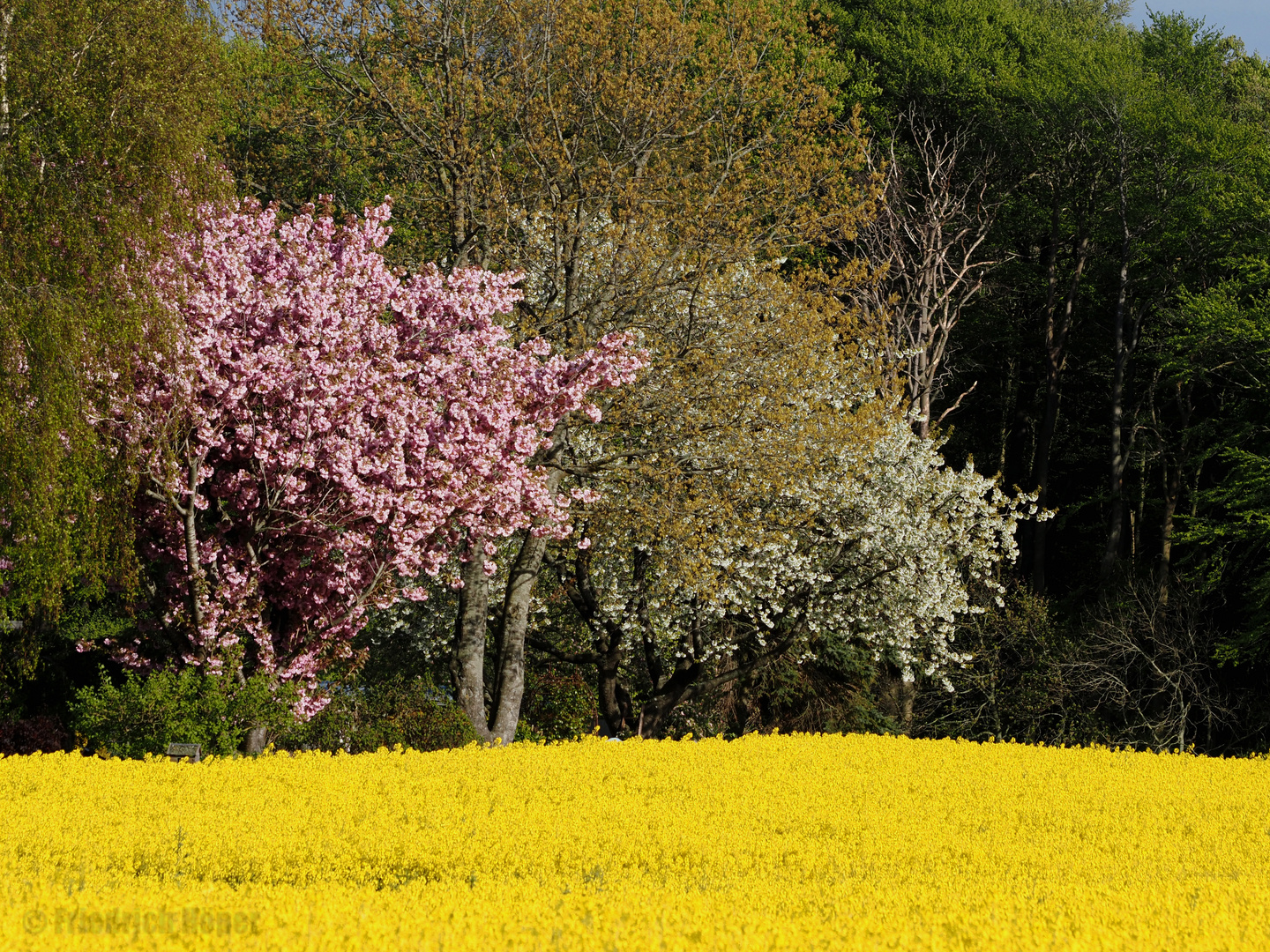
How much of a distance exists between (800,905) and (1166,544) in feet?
82.4

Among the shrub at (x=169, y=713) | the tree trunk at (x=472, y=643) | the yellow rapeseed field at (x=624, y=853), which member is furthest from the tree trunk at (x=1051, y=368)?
the shrub at (x=169, y=713)

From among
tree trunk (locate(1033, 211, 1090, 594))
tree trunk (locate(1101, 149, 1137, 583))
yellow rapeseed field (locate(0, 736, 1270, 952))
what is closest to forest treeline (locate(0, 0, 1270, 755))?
tree trunk (locate(1101, 149, 1137, 583))

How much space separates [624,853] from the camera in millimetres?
8664

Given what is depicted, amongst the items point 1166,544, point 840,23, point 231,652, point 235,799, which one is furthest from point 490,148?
point 840,23

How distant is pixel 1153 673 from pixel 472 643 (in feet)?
47.0

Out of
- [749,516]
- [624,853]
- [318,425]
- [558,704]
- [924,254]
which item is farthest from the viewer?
[924,254]

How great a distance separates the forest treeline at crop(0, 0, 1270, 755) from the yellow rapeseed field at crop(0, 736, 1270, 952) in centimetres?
297

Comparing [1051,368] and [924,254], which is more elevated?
[924,254]

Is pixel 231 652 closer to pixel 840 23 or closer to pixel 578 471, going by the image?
pixel 578 471

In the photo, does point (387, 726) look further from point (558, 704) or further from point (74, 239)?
point (558, 704)

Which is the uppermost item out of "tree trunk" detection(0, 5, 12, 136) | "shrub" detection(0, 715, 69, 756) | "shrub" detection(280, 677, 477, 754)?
"tree trunk" detection(0, 5, 12, 136)

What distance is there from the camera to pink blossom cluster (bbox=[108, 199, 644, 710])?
13625 mm

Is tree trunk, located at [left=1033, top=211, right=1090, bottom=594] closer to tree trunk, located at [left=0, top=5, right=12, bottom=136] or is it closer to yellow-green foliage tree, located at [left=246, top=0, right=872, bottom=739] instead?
yellow-green foliage tree, located at [left=246, top=0, right=872, bottom=739]

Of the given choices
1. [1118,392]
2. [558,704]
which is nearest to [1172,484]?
[1118,392]
